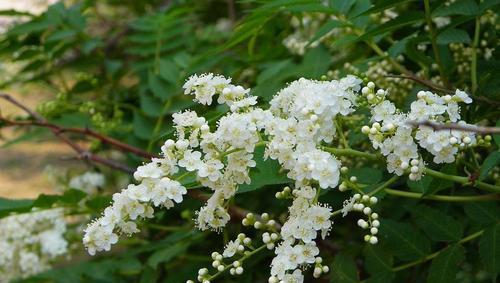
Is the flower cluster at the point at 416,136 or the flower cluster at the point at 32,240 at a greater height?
the flower cluster at the point at 416,136

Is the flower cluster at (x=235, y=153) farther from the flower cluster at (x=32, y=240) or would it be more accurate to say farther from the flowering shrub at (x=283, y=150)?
the flower cluster at (x=32, y=240)

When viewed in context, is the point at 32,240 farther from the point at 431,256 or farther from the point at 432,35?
the point at 432,35

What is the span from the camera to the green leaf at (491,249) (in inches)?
57.4

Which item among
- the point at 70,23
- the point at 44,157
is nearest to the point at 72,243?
the point at 70,23

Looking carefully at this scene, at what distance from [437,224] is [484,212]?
0.11 meters

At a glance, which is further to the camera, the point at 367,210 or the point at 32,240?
the point at 32,240

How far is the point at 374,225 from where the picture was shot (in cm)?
134

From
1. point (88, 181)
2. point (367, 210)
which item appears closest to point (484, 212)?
point (367, 210)

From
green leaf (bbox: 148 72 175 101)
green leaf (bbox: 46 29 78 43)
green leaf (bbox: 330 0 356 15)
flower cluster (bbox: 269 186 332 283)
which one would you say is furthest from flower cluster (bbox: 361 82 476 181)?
green leaf (bbox: 46 29 78 43)

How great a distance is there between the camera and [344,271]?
163cm

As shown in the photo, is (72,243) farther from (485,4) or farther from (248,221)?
(485,4)

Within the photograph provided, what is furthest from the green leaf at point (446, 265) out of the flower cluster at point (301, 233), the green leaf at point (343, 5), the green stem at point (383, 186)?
the green leaf at point (343, 5)

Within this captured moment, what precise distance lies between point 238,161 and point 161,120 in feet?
3.93

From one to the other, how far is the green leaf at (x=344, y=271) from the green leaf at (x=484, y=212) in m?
0.28
